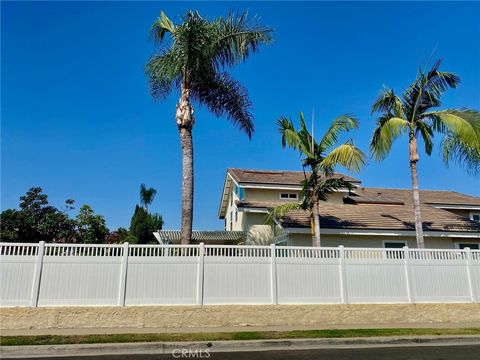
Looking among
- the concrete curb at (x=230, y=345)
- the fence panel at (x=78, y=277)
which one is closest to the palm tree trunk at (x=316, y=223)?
the concrete curb at (x=230, y=345)

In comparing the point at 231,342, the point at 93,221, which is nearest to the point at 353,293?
the point at 231,342

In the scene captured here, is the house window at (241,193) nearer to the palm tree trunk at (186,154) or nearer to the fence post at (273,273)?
the palm tree trunk at (186,154)

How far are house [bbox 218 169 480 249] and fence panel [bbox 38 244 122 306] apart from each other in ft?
27.5

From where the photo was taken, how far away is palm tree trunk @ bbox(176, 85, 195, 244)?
12.8m

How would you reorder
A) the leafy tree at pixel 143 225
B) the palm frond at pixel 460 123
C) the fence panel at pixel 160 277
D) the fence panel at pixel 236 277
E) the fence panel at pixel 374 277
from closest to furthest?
the fence panel at pixel 160 277, the fence panel at pixel 236 277, the fence panel at pixel 374 277, the palm frond at pixel 460 123, the leafy tree at pixel 143 225

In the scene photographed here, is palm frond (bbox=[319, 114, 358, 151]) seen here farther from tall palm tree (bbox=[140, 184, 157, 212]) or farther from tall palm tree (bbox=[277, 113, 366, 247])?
tall palm tree (bbox=[140, 184, 157, 212])

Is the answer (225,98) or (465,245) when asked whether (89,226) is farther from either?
(465,245)

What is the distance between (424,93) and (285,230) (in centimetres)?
766

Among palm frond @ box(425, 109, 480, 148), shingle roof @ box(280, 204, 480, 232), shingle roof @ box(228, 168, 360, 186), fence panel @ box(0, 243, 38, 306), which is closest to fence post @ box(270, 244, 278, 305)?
shingle roof @ box(280, 204, 480, 232)

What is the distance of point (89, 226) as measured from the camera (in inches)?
1099

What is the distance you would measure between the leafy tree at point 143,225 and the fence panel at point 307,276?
42.8 metres

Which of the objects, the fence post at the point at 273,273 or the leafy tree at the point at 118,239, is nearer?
the fence post at the point at 273,273

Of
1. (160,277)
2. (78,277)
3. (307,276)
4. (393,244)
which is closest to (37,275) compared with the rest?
(78,277)

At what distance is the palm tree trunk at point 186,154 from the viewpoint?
12820mm
